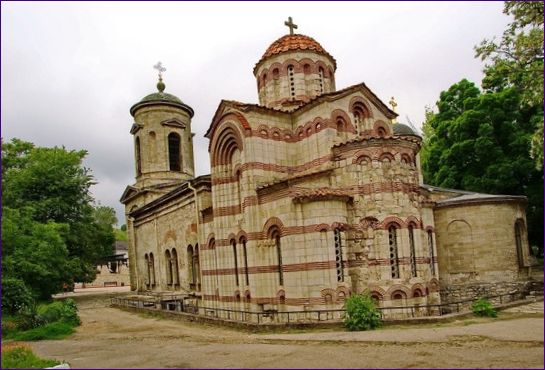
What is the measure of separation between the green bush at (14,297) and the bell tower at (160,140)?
16070 millimetres

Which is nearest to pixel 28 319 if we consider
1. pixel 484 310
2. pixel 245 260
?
pixel 245 260

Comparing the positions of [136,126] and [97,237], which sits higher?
[136,126]

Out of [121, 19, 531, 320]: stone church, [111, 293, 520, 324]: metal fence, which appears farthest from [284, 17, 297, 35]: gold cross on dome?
[111, 293, 520, 324]: metal fence

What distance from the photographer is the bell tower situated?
32.8 meters

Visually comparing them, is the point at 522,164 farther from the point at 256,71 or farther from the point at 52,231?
the point at 52,231

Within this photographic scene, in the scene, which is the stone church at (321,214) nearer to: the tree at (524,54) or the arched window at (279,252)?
the arched window at (279,252)

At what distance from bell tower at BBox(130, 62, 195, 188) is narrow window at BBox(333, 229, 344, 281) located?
→ 757 inches

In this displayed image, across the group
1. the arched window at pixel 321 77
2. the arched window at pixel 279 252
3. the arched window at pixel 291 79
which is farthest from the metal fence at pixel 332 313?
→ the arched window at pixel 321 77

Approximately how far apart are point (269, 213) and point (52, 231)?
11.1 m

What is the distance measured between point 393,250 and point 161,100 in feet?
76.1

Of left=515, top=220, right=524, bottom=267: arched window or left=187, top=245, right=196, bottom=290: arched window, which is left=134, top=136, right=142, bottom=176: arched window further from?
left=515, top=220, right=524, bottom=267: arched window

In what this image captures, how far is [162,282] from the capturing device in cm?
2825

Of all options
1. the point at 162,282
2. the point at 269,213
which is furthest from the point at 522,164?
the point at 162,282

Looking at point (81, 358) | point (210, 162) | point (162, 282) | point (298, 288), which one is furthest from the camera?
point (162, 282)
